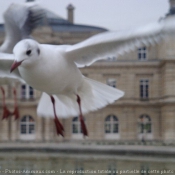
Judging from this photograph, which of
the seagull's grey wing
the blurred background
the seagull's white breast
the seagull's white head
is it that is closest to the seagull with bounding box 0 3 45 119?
the seagull's grey wing

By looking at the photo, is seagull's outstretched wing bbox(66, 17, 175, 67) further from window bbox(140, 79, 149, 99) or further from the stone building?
window bbox(140, 79, 149, 99)

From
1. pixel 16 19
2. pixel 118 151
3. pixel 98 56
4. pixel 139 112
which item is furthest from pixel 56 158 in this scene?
pixel 139 112

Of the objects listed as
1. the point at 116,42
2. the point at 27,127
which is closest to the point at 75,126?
the point at 27,127

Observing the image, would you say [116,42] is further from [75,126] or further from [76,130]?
[75,126]

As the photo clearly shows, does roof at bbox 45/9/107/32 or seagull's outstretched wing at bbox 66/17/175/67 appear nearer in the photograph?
seagull's outstretched wing at bbox 66/17/175/67

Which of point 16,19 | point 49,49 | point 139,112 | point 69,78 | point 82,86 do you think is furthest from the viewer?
point 139,112

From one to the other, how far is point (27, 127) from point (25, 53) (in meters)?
32.7

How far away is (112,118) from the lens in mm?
38500

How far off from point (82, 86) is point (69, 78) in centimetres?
93

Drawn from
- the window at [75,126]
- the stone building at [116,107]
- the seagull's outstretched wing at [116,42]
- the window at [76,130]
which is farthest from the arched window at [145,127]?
the seagull's outstretched wing at [116,42]

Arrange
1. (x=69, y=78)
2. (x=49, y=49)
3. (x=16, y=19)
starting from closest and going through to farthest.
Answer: (x=49, y=49) → (x=69, y=78) → (x=16, y=19)

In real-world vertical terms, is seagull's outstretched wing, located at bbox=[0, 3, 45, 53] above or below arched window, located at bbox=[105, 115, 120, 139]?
above

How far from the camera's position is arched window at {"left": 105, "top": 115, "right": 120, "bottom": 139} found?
1491 inches

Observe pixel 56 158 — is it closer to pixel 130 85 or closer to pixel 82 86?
pixel 82 86
